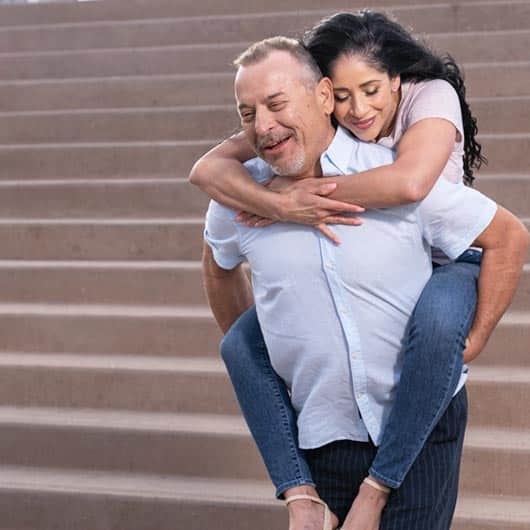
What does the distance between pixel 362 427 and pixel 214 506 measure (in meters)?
1.46

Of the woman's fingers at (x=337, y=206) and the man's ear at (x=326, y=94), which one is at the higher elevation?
the man's ear at (x=326, y=94)

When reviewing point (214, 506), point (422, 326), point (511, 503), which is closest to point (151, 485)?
point (214, 506)

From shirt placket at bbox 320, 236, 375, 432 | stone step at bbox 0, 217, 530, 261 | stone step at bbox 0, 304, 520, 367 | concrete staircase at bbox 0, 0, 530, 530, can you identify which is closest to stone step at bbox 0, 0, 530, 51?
concrete staircase at bbox 0, 0, 530, 530

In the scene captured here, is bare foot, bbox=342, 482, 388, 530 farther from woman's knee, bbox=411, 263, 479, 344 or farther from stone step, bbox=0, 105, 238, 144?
stone step, bbox=0, 105, 238, 144

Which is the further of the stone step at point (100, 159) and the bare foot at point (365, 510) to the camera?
the stone step at point (100, 159)

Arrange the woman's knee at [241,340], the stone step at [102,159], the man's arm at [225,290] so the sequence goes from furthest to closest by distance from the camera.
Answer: the stone step at [102,159] < the man's arm at [225,290] < the woman's knee at [241,340]

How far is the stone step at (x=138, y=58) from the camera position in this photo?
17.6ft

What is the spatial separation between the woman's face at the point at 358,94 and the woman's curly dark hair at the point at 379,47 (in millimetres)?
17

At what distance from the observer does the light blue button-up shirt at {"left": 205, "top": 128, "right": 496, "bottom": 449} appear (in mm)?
1768

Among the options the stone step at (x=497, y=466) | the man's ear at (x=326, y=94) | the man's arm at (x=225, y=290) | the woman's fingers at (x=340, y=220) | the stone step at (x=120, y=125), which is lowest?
the stone step at (x=497, y=466)

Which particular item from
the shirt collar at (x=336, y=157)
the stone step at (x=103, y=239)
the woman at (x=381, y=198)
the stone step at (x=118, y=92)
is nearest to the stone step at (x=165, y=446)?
the stone step at (x=103, y=239)

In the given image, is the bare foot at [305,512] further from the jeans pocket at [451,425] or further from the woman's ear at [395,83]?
the woman's ear at [395,83]

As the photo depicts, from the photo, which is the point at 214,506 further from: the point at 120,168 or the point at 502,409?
the point at 120,168

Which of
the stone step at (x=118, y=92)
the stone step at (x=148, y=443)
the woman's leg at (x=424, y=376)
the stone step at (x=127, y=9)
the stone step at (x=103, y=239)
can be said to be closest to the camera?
the woman's leg at (x=424, y=376)
